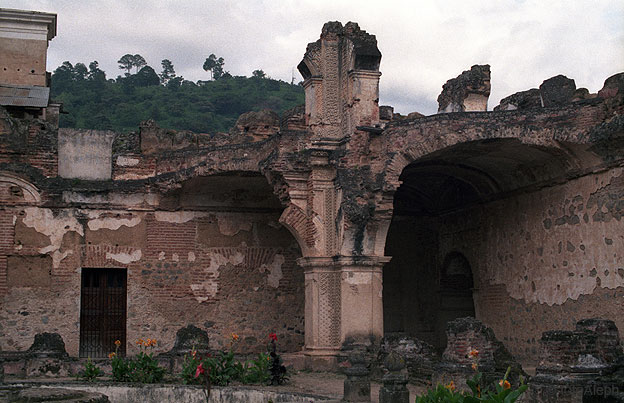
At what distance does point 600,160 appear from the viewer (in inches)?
484

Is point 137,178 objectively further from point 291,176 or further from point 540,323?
point 540,323

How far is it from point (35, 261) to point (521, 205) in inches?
347

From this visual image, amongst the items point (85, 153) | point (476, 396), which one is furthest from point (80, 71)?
point (476, 396)

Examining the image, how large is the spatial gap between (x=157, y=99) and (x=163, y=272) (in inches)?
926

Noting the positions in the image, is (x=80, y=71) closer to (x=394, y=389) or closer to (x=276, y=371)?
(x=276, y=371)

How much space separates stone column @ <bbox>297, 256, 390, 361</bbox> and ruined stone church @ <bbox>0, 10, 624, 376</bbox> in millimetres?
25

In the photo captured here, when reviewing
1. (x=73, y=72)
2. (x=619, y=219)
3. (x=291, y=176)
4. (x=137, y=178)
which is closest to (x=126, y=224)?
(x=137, y=178)

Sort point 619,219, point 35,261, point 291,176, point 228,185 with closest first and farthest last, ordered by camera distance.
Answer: point 619,219 < point 291,176 < point 35,261 < point 228,185

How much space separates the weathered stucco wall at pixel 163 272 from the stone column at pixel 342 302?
2832 millimetres

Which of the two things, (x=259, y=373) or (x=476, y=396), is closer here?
(x=476, y=396)

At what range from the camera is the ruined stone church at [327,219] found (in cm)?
1265

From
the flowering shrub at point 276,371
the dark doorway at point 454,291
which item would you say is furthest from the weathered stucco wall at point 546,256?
the flowering shrub at point 276,371

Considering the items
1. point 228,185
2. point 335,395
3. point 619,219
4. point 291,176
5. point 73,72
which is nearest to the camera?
point 335,395

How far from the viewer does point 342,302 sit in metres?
12.7
